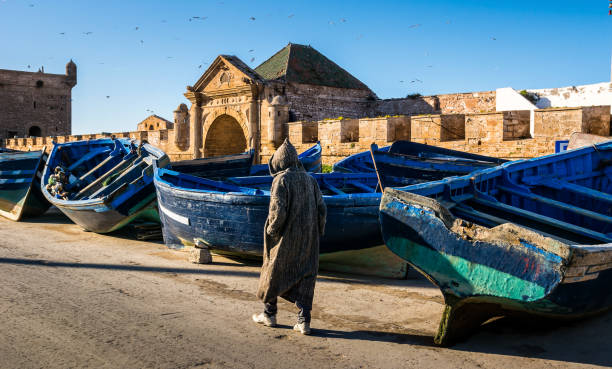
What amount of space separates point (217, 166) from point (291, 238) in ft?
26.0

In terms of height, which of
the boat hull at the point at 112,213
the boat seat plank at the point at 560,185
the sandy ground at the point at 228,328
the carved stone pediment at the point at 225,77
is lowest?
the sandy ground at the point at 228,328

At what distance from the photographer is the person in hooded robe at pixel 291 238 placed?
4.18 m

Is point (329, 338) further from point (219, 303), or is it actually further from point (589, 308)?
point (589, 308)

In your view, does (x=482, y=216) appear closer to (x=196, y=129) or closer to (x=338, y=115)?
(x=338, y=115)

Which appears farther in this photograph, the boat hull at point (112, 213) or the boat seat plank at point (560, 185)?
the boat hull at point (112, 213)

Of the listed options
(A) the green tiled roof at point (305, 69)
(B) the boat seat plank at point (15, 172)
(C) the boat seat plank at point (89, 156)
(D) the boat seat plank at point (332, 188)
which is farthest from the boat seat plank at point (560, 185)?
(A) the green tiled roof at point (305, 69)

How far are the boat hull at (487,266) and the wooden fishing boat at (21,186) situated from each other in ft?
36.9

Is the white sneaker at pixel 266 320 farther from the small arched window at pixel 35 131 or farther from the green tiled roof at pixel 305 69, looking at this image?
the small arched window at pixel 35 131

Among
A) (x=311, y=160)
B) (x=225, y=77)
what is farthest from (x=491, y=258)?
(x=225, y=77)

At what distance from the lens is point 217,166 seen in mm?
11852

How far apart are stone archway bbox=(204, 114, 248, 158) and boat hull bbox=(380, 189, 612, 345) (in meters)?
18.8

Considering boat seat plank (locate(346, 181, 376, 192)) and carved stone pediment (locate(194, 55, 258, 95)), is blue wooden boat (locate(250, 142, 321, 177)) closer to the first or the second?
boat seat plank (locate(346, 181, 376, 192))

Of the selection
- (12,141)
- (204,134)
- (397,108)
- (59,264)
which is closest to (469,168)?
(59,264)

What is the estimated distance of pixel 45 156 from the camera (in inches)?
520
